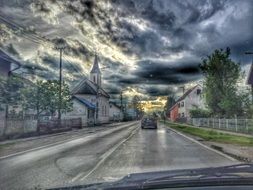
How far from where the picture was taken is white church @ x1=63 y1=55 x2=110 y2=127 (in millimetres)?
76787

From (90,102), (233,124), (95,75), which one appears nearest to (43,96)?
(233,124)

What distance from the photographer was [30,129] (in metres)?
36.7

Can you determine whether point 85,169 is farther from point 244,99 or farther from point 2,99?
point 244,99

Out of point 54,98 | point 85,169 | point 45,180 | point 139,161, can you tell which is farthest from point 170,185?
point 54,98

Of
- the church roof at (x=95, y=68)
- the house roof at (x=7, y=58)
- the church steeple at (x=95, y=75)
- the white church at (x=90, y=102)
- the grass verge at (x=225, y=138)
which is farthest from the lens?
the church roof at (x=95, y=68)

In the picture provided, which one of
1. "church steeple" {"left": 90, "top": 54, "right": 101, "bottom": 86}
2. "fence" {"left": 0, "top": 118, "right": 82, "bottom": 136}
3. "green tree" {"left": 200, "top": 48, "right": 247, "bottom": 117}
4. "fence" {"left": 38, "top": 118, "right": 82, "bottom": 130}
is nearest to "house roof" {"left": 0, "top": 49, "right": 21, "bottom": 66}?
"fence" {"left": 0, "top": 118, "right": 82, "bottom": 136}

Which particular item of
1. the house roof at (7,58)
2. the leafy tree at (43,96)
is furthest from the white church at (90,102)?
the house roof at (7,58)

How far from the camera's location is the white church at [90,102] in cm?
7679

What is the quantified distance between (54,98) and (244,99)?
20.6 m

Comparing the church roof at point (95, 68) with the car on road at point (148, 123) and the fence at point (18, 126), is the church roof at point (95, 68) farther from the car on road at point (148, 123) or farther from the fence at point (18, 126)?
the fence at point (18, 126)

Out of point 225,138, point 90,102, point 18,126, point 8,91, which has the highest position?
point 90,102

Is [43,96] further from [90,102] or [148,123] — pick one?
[90,102]

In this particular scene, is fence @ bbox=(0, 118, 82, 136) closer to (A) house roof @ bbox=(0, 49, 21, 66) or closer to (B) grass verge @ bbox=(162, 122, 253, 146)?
(A) house roof @ bbox=(0, 49, 21, 66)

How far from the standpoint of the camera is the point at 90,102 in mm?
89188
